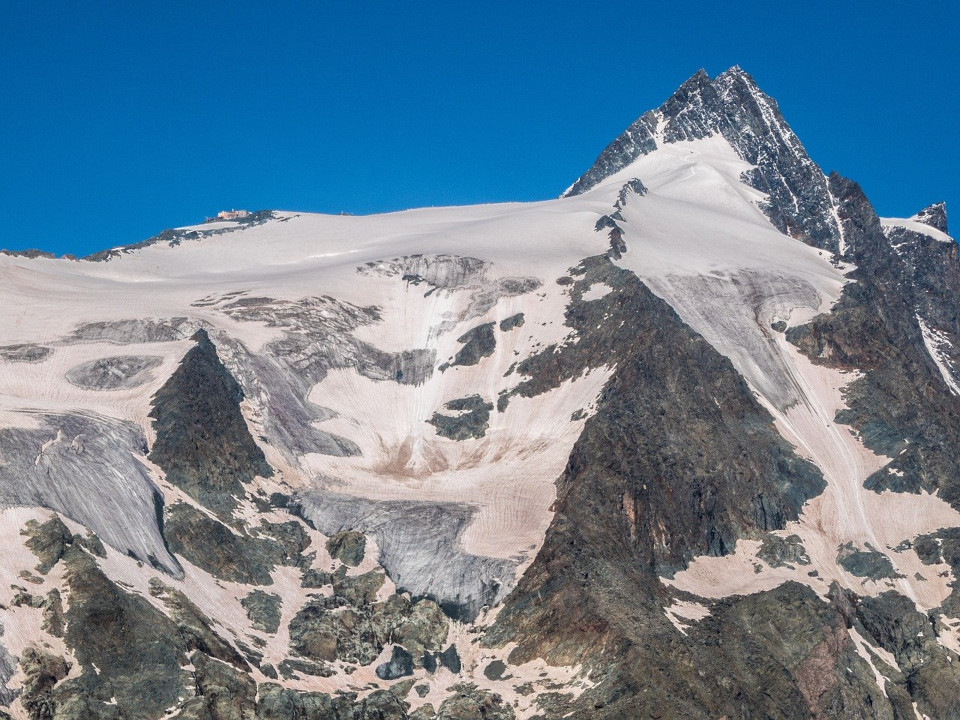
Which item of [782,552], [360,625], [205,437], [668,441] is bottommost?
[360,625]

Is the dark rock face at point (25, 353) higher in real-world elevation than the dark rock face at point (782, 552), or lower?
higher

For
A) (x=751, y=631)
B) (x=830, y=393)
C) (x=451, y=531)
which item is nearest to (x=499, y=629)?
(x=451, y=531)

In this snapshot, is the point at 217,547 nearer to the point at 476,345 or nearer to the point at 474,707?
the point at 474,707

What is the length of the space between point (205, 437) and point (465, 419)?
23.5 metres

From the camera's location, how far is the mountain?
70.1 m

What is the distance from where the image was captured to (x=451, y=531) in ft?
281

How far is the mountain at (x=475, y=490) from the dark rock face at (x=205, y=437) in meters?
0.27

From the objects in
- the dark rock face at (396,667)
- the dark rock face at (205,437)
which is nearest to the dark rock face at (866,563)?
the dark rock face at (396,667)

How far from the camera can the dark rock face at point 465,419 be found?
336 feet

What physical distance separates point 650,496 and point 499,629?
60.6 feet

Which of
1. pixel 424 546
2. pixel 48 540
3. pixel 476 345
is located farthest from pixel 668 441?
pixel 48 540

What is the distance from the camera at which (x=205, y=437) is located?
88.5 metres

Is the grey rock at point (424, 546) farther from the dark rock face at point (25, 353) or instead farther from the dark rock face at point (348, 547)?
the dark rock face at point (25, 353)

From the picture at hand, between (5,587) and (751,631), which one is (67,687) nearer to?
(5,587)
